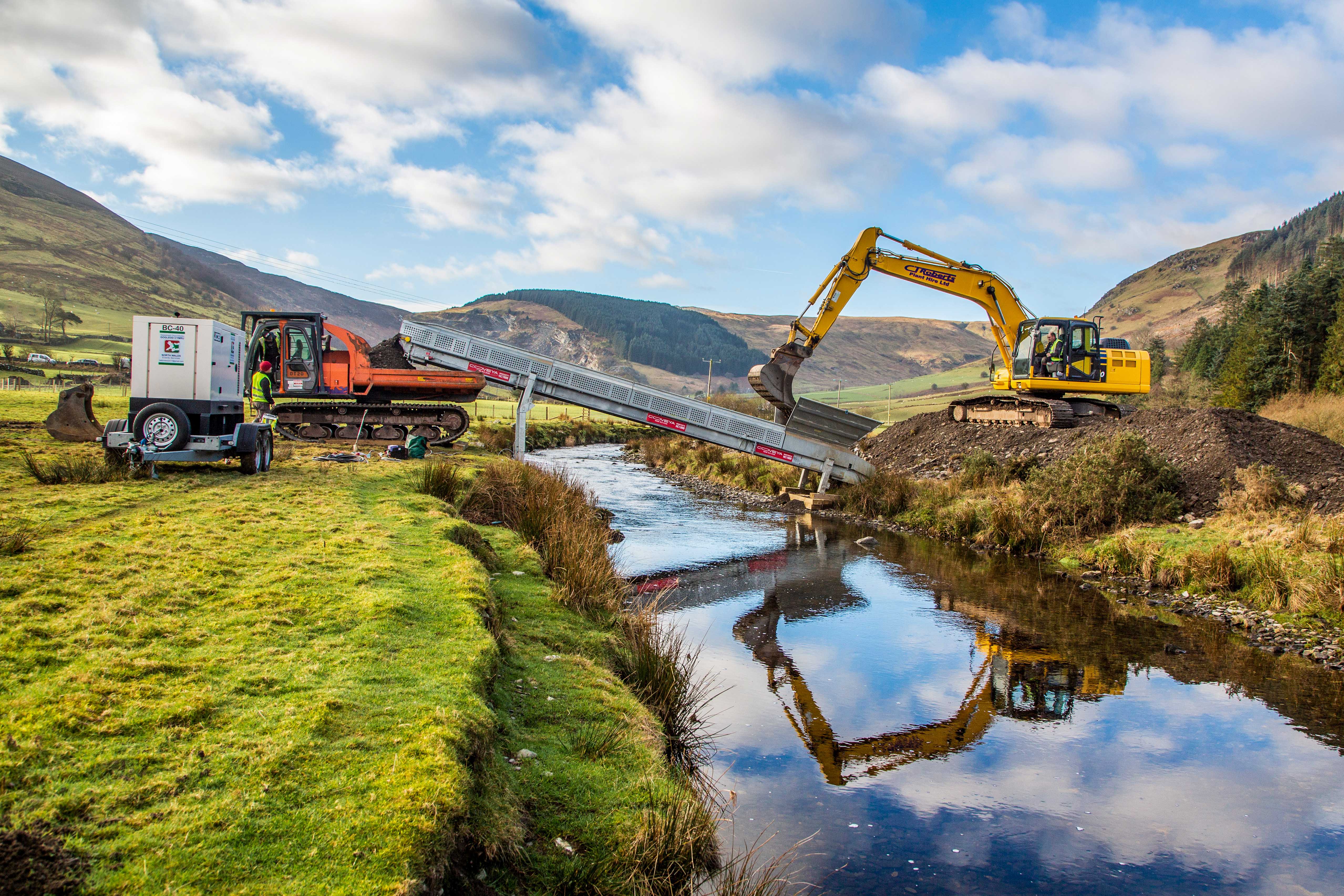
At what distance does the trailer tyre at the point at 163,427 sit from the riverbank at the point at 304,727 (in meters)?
3.75

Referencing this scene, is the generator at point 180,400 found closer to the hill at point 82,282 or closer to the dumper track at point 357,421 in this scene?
the dumper track at point 357,421

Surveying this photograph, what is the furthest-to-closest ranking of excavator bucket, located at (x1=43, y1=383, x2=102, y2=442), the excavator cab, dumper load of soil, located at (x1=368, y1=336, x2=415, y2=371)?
dumper load of soil, located at (x1=368, y1=336, x2=415, y2=371) → the excavator cab → excavator bucket, located at (x1=43, y1=383, x2=102, y2=442)

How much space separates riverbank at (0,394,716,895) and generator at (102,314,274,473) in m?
3.76

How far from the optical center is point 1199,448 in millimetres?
17578

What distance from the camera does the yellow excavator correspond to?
72.0 feet

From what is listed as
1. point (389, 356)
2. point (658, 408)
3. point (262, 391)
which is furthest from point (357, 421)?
point (658, 408)

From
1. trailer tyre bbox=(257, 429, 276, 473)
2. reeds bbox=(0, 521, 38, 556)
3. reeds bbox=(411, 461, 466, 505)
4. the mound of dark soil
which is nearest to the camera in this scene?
the mound of dark soil

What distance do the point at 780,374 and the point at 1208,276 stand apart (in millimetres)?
206670

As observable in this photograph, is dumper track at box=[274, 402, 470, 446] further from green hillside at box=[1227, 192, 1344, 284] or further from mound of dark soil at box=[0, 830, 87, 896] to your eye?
green hillside at box=[1227, 192, 1344, 284]

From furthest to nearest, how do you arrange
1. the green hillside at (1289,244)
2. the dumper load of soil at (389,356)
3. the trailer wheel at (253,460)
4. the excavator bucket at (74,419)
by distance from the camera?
the green hillside at (1289,244) → the dumper load of soil at (389,356) → the excavator bucket at (74,419) → the trailer wheel at (253,460)

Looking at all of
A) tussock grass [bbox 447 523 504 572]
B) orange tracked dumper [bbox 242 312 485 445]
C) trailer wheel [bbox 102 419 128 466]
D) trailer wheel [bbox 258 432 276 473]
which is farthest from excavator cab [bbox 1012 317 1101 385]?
trailer wheel [bbox 102 419 128 466]

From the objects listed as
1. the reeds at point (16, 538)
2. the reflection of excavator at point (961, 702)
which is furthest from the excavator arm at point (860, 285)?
the reeds at point (16, 538)

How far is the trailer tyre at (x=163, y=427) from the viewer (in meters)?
12.2

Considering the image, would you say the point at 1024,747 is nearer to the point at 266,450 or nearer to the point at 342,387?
the point at 266,450
